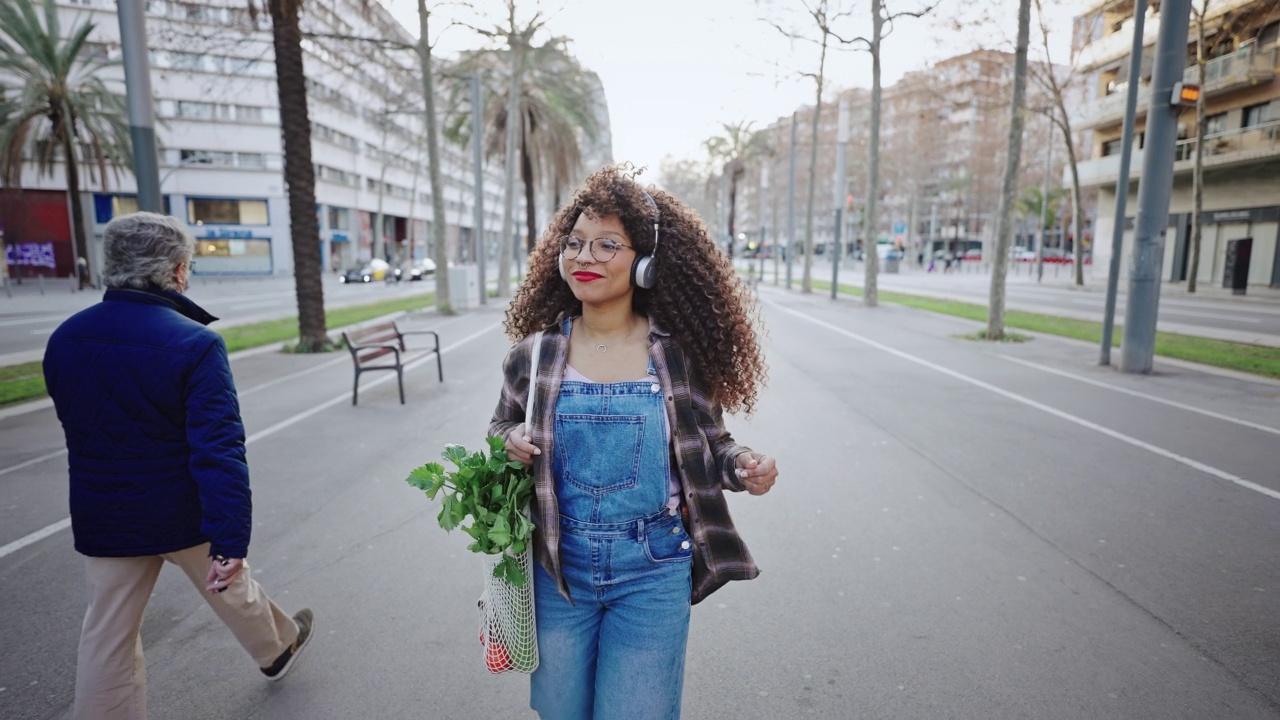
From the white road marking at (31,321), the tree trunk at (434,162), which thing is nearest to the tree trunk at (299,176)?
the tree trunk at (434,162)

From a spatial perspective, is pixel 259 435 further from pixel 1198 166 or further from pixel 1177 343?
pixel 1198 166

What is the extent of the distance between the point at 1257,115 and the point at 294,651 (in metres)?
43.0

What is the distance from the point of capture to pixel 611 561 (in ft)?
6.56

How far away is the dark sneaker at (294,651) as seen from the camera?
309 cm

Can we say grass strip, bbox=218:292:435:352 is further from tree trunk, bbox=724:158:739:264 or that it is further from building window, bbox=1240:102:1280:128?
building window, bbox=1240:102:1280:128

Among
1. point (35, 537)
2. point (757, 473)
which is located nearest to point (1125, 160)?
point (757, 473)

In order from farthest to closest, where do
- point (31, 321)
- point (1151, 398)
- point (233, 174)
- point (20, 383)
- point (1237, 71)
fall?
1. point (233, 174)
2. point (1237, 71)
3. point (31, 321)
4. point (20, 383)
5. point (1151, 398)

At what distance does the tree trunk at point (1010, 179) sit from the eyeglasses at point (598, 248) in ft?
46.2

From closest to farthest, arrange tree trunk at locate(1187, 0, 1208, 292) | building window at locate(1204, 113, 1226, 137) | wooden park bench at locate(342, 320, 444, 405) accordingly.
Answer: wooden park bench at locate(342, 320, 444, 405)
tree trunk at locate(1187, 0, 1208, 292)
building window at locate(1204, 113, 1226, 137)

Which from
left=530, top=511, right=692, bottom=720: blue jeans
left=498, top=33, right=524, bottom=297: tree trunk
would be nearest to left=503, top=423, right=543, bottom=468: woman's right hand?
left=530, top=511, right=692, bottom=720: blue jeans

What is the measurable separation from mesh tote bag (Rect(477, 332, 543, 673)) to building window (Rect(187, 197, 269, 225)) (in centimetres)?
5919

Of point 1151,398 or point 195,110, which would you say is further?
point 195,110

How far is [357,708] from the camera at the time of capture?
293 cm

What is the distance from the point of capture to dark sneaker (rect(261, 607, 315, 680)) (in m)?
3.09
